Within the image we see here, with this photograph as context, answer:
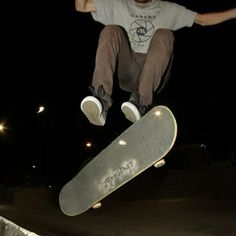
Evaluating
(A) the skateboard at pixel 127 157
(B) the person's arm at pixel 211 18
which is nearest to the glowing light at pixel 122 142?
(A) the skateboard at pixel 127 157

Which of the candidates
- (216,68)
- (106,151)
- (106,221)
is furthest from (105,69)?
(216,68)

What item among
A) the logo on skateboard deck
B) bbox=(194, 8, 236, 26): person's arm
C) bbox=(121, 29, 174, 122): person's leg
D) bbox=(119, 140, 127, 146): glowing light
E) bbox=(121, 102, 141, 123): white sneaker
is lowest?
the logo on skateboard deck

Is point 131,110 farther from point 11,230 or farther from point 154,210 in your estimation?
point 154,210

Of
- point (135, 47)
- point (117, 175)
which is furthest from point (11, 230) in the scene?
point (135, 47)

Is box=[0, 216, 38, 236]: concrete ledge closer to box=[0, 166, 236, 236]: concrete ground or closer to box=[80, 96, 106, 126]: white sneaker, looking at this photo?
box=[80, 96, 106, 126]: white sneaker

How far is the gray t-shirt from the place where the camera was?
10.2 feet

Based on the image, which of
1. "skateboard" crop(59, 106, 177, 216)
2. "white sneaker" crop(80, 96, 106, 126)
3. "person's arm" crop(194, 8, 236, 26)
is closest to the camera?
"skateboard" crop(59, 106, 177, 216)

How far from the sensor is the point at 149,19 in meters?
3.10

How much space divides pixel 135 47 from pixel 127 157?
2.64 feet

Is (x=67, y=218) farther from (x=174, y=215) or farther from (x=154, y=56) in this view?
(x=154, y=56)

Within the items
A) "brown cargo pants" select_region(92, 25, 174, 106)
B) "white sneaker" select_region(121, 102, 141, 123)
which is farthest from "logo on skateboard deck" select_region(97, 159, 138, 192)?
"brown cargo pants" select_region(92, 25, 174, 106)

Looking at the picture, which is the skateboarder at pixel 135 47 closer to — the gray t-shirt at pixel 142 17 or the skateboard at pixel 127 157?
the gray t-shirt at pixel 142 17

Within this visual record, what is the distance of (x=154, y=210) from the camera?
785 cm

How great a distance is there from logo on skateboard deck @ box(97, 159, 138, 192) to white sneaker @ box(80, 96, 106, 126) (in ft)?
1.18
